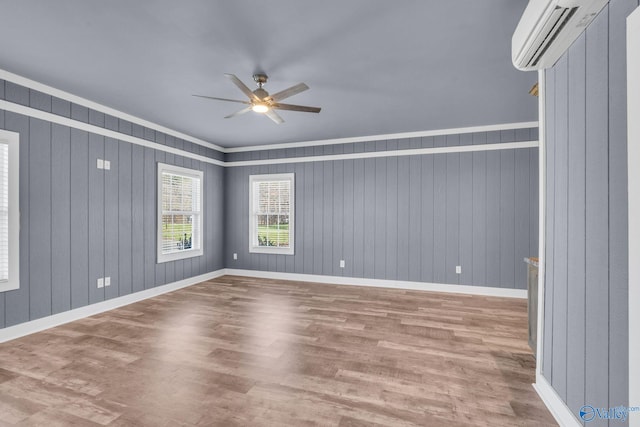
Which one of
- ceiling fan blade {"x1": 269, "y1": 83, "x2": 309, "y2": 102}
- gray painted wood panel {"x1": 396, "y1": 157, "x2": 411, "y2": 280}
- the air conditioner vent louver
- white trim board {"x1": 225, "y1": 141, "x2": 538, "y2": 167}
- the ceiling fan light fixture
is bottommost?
gray painted wood panel {"x1": 396, "y1": 157, "x2": 411, "y2": 280}

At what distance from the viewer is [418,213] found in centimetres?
514

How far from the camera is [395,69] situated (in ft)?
9.67

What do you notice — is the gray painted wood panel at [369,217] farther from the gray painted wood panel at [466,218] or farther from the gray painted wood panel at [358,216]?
the gray painted wood panel at [466,218]

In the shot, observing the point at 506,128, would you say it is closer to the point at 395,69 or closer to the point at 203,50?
the point at 395,69

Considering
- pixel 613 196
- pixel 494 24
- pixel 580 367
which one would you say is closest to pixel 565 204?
pixel 613 196

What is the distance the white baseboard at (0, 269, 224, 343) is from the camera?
3.12 metres

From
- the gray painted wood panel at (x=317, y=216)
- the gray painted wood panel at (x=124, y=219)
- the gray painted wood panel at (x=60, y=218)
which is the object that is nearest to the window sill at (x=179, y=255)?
the gray painted wood panel at (x=124, y=219)

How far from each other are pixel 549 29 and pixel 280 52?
6.14 ft

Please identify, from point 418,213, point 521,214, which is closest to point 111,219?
point 418,213

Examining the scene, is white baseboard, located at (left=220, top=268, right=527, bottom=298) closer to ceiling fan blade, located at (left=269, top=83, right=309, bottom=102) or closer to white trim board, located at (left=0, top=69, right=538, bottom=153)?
white trim board, located at (left=0, top=69, right=538, bottom=153)

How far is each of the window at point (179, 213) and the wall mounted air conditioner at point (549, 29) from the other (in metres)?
4.83

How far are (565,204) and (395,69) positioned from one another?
1.89 meters

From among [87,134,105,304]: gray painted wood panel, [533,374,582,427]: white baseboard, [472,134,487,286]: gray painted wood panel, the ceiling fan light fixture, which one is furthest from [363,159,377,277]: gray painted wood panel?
[87,134,105,304]: gray painted wood panel

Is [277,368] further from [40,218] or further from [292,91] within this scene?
[40,218]
